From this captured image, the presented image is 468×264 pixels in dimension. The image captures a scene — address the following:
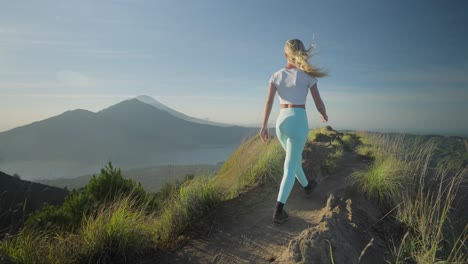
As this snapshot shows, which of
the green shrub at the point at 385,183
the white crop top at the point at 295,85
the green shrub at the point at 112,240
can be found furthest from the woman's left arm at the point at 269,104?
the green shrub at the point at 385,183

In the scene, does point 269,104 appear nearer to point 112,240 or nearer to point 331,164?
point 112,240

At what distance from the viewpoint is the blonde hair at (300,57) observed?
4.00m

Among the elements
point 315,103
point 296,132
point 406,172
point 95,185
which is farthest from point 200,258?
point 95,185

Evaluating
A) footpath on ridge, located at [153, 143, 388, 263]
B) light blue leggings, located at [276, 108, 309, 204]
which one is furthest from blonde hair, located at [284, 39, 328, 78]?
footpath on ridge, located at [153, 143, 388, 263]

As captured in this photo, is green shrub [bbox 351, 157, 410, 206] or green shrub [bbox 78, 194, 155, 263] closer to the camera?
green shrub [bbox 78, 194, 155, 263]

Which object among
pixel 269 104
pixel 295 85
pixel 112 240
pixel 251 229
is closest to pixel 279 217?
pixel 251 229

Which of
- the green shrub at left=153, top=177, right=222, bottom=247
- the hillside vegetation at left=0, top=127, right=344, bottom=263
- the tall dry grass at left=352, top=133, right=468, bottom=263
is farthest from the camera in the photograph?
the green shrub at left=153, top=177, right=222, bottom=247

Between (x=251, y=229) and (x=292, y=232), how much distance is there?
0.62 metres

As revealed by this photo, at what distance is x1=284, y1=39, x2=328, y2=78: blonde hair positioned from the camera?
13.1ft

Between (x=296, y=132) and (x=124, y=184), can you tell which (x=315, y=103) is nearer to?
(x=296, y=132)

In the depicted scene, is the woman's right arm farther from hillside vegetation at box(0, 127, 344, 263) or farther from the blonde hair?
hillside vegetation at box(0, 127, 344, 263)

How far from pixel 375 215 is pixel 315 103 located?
2.23 metres

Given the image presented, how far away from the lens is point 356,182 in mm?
5840

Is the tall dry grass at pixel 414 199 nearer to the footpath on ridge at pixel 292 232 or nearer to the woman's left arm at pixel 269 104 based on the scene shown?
the footpath on ridge at pixel 292 232
